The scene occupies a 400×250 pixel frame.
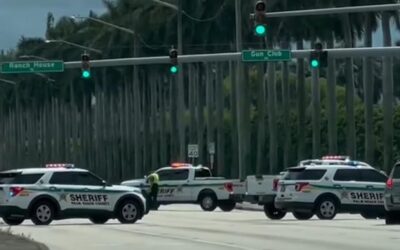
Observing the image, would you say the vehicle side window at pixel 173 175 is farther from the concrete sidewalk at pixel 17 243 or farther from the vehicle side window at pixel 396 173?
the concrete sidewalk at pixel 17 243

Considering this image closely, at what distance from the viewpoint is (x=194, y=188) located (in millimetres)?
51219

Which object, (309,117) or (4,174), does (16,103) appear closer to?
(309,117)

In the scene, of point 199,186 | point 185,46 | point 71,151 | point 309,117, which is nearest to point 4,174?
point 199,186

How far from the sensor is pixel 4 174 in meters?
37.7

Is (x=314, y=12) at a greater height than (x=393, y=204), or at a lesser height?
greater

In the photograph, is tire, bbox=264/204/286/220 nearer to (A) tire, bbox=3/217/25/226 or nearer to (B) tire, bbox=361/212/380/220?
(B) tire, bbox=361/212/380/220

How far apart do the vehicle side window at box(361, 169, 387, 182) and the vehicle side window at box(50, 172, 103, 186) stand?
26.6ft

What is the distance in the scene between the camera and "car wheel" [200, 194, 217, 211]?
166 feet

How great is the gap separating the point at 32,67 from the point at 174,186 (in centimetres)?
752

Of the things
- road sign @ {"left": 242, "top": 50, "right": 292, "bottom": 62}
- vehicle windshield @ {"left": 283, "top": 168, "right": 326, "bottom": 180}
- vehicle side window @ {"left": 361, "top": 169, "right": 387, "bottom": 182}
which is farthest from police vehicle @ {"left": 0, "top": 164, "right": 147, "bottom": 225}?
road sign @ {"left": 242, "top": 50, "right": 292, "bottom": 62}

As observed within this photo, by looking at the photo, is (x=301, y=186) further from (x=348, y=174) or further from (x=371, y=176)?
(x=371, y=176)

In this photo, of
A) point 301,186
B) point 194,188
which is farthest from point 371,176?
point 194,188

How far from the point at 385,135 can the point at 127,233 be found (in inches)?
1700

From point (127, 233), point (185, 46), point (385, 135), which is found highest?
point (185, 46)
